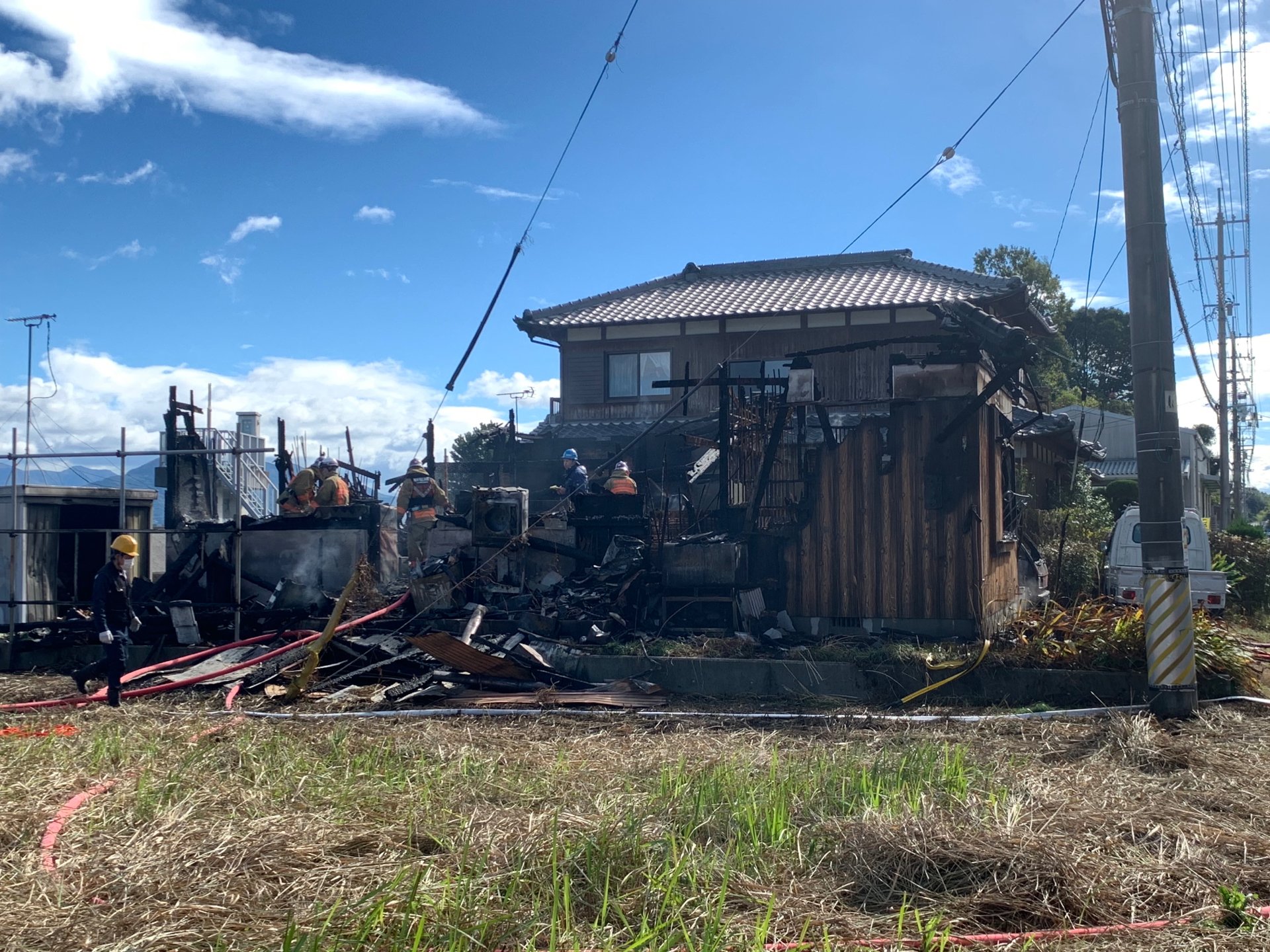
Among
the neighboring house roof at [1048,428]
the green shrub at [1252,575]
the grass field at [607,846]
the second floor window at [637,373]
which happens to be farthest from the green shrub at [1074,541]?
the grass field at [607,846]

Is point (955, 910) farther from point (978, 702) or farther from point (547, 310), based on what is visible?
point (547, 310)

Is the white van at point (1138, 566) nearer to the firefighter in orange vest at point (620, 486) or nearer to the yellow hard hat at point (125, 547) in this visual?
the firefighter in orange vest at point (620, 486)

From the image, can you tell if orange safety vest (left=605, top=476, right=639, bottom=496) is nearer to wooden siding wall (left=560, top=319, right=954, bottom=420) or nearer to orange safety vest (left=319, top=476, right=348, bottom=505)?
orange safety vest (left=319, top=476, right=348, bottom=505)

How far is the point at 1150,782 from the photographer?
19.6 feet

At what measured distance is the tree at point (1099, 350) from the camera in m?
38.2

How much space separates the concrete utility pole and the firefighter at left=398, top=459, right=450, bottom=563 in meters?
8.59

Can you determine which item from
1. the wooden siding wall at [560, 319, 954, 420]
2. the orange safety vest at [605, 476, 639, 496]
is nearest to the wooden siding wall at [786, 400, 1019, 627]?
the orange safety vest at [605, 476, 639, 496]

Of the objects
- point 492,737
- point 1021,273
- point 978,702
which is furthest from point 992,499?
point 1021,273

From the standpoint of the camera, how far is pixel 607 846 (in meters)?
4.13

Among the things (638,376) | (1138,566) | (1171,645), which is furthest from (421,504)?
(1138,566)

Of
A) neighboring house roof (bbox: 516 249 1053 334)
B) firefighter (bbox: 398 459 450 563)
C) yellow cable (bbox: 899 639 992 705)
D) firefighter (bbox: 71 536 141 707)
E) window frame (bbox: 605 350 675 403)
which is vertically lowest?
yellow cable (bbox: 899 639 992 705)

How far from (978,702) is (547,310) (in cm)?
1655

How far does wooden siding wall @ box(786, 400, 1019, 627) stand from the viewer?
34.7 ft

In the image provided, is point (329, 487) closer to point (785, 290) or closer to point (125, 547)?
point (125, 547)
